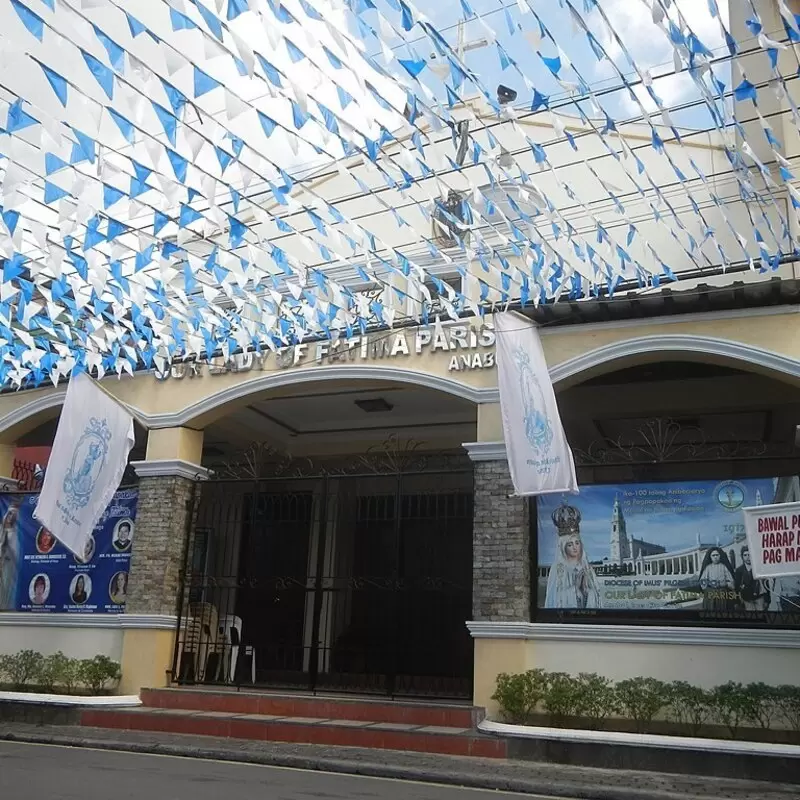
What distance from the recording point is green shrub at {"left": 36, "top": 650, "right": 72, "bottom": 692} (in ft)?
38.1

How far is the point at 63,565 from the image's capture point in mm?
12844

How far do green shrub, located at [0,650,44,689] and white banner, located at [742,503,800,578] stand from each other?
30.1ft

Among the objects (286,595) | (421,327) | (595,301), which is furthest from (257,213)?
(286,595)

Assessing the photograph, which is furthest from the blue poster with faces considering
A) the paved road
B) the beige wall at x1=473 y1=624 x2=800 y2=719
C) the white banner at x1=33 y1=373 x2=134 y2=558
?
the beige wall at x1=473 y1=624 x2=800 y2=719

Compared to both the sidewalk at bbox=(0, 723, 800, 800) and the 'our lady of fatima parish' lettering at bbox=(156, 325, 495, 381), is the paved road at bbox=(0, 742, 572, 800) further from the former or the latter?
the 'our lady of fatima parish' lettering at bbox=(156, 325, 495, 381)

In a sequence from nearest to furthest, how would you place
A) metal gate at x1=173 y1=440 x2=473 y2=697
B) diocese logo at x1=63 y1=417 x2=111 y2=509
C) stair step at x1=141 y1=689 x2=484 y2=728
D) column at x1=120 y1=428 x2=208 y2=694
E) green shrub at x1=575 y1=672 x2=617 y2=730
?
green shrub at x1=575 y1=672 x2=617 y2=730 → stair step at x1=141 y1=689 x2=484 y2=728 → diocese logo at x1=63 y1=417 x2=111 y2=509 → column at x1=120 y1=428 x2=208 y2=694 → metal gate at x1=173 y1=440 x2=473 y2=697

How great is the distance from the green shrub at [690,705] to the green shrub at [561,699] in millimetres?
964

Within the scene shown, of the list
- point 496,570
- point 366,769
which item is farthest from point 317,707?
point 496,570

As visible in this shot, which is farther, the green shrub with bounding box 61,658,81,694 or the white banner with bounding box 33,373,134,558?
the green shrub with bounding box 61,658,81,694

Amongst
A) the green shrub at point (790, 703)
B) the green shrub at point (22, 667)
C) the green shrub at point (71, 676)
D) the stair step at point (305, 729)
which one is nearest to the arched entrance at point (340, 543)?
the green shrub at point (71, 676)

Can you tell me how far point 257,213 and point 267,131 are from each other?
4.75 metres

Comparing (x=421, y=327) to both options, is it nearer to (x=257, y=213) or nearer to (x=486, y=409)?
(x=486, y=409)

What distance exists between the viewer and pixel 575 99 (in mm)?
6707

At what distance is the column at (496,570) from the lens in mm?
9922
